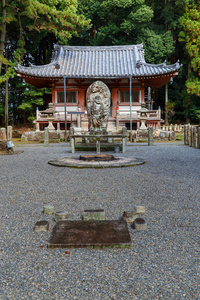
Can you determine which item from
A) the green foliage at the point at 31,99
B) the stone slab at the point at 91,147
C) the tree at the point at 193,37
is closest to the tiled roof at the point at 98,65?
the green foliage at the point at 31,99

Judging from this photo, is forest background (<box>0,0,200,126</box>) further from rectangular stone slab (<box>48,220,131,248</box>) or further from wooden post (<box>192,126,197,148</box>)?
rectangular stone slab (<box>48,220,131,248</box>)

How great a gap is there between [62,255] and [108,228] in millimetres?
584

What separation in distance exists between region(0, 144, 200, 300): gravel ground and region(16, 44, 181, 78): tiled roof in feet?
47.1

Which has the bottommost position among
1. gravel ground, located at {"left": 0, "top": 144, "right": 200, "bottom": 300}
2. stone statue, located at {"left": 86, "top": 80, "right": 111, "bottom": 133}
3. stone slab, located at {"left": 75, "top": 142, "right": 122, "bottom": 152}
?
gravel ground, located at {"left": 0, "top": 144, "right": 200, "bottom": 300}

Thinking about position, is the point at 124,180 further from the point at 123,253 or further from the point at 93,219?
the point at 123,253

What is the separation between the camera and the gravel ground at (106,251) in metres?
1.55

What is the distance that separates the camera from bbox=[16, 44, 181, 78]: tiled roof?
1736 cm

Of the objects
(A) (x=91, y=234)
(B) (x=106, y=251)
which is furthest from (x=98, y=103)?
(B) (x=106, y=251)

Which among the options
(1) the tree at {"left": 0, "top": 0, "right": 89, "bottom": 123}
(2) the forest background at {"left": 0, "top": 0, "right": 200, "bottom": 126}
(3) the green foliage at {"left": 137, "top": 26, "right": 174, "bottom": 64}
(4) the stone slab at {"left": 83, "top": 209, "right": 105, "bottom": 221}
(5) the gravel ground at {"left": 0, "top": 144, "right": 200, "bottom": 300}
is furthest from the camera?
(3) the green foliage at {"left": 137, "top": 26, "right": 174, "bottom": 64}

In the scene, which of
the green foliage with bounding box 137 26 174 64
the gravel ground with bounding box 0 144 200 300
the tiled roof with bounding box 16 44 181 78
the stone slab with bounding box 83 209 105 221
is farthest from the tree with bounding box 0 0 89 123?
the stone slab with bounding box 83 209 105 221

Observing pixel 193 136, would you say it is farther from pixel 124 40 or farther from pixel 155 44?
pixel 124 40

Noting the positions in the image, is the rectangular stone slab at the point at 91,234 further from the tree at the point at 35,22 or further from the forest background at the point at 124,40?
the forest background at the point at 124,40

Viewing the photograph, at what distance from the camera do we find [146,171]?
5.45 meters

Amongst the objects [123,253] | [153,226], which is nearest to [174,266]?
[123,253]
